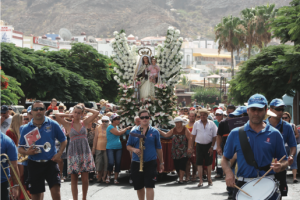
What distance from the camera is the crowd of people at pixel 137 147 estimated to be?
4.97 meters

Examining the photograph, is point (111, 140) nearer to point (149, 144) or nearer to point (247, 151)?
point (149, 144)

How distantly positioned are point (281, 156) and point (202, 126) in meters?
6.10

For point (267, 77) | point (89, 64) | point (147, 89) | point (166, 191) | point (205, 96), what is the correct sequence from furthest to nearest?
point (205, 96)
point (89, 64)
point (267, 77)
point (147, 89)
point (166, 191)

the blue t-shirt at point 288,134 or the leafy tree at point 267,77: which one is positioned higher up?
the leafy tree at point 267,77

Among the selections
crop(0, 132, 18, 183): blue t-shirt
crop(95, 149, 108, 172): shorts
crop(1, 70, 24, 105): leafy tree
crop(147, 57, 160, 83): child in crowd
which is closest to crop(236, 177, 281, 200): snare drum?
crop(0, 132, 18, 183): blue t-shirt

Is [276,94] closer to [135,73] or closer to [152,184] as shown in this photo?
[135,73]

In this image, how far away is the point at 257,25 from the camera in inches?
1603

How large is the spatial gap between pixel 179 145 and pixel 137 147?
3.60m

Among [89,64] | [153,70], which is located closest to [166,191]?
[153,70]

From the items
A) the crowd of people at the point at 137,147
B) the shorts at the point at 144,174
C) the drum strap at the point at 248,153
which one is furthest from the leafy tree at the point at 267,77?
the drum strap at the point at 248,153

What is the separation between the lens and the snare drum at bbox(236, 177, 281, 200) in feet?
15.0

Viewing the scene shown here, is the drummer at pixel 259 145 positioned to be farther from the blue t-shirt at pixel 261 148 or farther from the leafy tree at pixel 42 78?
the leafy tree at pixel 42 78

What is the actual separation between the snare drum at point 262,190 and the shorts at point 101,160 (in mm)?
7187

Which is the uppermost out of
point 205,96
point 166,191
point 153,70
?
point 153,70
